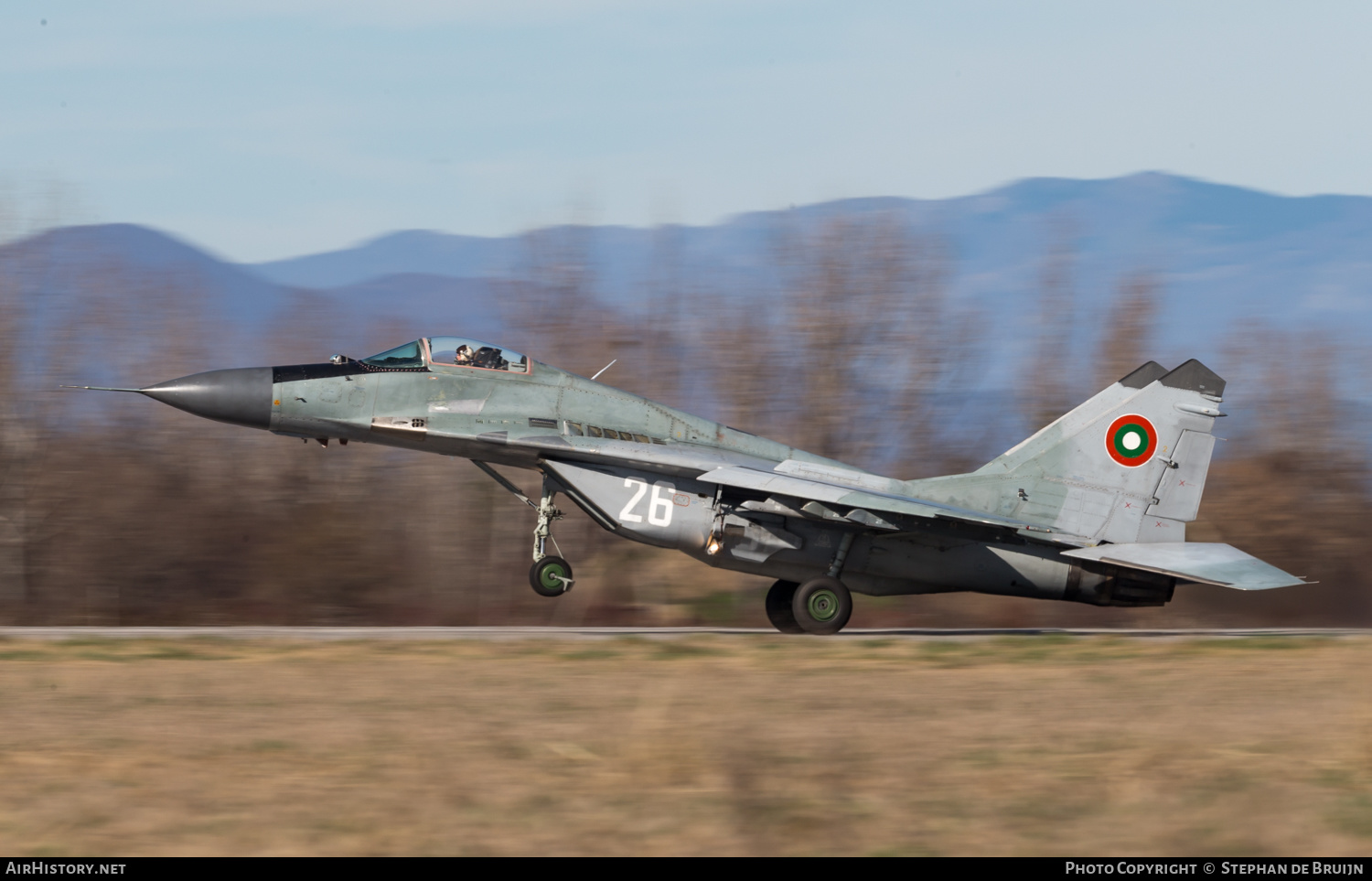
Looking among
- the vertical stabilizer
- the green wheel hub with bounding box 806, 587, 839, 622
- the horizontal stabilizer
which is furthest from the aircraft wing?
the horizontal stabilizer

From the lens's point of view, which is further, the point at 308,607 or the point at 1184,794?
the point at 308,607

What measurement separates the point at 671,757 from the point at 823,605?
9.03 m

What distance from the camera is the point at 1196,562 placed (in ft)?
58.9

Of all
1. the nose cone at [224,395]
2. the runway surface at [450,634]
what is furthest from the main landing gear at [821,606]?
the nose cone at [224,395]

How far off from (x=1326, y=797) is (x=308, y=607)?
28285 millimetres

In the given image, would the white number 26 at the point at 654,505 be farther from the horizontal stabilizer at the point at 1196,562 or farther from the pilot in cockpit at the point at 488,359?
the horizontal stabilizer at the point at 1196,562

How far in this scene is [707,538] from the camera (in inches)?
711

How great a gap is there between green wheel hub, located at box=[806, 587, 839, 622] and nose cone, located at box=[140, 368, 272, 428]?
7.73m

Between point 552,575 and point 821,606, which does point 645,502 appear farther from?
point 821,606

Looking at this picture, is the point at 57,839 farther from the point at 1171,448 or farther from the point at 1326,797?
the point at 1171,448

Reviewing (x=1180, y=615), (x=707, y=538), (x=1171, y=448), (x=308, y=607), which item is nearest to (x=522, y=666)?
(x=707, y=538)

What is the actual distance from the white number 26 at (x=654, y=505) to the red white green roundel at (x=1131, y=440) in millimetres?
6391

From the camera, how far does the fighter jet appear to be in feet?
58.2

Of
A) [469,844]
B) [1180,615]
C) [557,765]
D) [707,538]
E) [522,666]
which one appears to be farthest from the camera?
[1180,615]
